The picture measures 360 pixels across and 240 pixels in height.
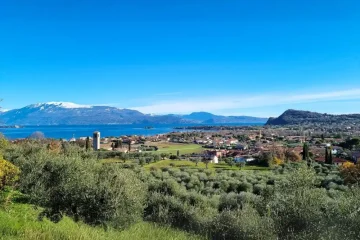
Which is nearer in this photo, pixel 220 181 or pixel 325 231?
pixel 325 231

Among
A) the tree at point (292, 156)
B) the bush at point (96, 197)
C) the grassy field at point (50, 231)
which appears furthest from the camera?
the tree at point (292, 156)

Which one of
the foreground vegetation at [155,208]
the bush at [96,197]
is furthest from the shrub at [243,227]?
the bush at [96,197]

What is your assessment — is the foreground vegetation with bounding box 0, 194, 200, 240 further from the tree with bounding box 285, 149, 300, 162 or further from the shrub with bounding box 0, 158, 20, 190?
the tree with bounding box 285, 149, 300, 162

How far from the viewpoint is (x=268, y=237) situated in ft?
45.2

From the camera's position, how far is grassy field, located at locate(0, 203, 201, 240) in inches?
439

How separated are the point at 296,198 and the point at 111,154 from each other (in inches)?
2406

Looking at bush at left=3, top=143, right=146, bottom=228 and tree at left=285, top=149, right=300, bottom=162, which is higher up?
bush at left=3, top=143, right=146, bottom=228

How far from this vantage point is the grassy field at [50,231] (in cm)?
1114

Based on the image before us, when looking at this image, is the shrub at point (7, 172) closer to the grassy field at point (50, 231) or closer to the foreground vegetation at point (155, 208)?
the foreground vegetation at point (155, 208)

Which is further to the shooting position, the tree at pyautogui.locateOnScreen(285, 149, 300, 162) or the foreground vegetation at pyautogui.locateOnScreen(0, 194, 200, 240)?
the tree at pyautogui.locateOnScreen(285, 149, 300, 162)

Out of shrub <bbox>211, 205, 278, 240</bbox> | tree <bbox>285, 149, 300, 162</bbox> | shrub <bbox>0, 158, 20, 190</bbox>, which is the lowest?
tree <bbox>285, 149, 300, 162</bbox>

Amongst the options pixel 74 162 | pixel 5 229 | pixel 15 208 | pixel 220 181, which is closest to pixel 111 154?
pixel 220 181

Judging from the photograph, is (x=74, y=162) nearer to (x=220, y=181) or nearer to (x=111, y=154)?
(x=220, y=181)

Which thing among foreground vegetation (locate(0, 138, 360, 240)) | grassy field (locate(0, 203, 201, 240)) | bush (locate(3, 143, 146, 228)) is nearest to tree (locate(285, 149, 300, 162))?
foreground vegetation (locate(0, 138, 360, 240))
